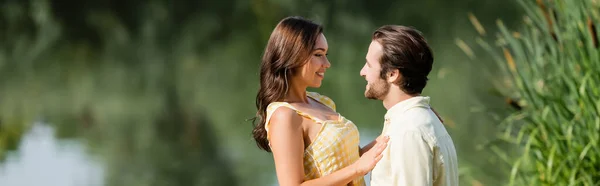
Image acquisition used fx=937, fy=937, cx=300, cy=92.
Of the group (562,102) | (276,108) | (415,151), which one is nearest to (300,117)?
(276,108)

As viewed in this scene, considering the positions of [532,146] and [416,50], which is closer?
[416,50]

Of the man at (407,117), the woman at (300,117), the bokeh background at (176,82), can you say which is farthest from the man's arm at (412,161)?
the bokeh background at (176,82)

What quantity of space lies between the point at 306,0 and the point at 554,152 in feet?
32.4

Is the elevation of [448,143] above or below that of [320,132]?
below

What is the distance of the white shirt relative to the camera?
193 cm

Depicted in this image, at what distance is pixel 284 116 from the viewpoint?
2.24m

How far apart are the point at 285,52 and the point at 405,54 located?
0.36m

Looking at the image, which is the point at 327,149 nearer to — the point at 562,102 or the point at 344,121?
the point at 344,121

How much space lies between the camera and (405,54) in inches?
79.1

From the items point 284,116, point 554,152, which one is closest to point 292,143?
point 284,116

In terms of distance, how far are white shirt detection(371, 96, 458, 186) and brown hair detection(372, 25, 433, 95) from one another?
0.05 m

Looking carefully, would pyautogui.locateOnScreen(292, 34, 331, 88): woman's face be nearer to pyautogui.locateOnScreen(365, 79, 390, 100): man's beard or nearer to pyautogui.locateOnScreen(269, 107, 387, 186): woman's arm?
pyautogui.locateOnScreen(269, 107, 387, 186): woman's arm

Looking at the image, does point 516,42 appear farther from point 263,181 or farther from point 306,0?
point 306,0

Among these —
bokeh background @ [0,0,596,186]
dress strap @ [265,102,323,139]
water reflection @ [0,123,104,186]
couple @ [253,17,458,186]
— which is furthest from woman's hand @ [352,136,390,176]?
water reflection @ [0,123,104,186]
